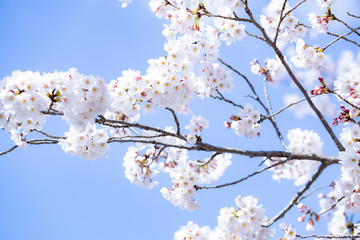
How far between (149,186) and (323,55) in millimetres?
2950

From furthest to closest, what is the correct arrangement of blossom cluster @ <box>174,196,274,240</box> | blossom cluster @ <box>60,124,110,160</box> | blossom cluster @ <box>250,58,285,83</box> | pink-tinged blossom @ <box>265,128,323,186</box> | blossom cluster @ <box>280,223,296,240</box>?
pink-tinged blossom @ <box>265,128,323,186</box>
blossom cluster @ <box>250,58,285,83</box>
blossom cluster @ <box>280,223,296,240</box>
blossom cluster @ <box>174,196,274,240</box>
blossom cluster @ <box>60,124,110,160</box>

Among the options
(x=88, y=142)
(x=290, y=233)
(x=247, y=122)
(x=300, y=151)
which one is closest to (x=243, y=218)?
(x=290, y=233)

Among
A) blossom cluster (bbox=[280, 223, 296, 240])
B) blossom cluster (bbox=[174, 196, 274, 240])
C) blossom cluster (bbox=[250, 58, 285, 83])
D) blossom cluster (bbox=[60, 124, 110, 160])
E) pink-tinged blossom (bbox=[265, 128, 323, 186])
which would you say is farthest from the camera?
pink-tinged blossom (bbox=[265, 128, 323, 186])

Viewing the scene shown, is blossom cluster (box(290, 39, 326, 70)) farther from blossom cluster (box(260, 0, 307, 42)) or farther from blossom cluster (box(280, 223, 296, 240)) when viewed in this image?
blossom cluster (box(280, 223, 296, 240))

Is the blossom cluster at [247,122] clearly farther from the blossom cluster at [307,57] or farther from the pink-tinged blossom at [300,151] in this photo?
the pink-tinged blossom at [300,151]

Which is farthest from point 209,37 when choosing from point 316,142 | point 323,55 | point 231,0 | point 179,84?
point 316,142

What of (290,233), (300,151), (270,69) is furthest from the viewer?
(300,151)

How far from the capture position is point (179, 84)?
321 centimetres

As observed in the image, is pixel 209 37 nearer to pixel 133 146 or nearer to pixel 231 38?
pixel 231 38

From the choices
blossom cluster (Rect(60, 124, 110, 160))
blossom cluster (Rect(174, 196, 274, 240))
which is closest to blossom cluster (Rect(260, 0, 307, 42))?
blossom cluster (Rect(174, 196, 274, 240))

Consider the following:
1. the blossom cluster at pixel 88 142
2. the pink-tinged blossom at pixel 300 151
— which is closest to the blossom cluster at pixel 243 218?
the blossom cluster at pixel 88 142

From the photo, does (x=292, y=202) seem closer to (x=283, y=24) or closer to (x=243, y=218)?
(x=243, y=218)

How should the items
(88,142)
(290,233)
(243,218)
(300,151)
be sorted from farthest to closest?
(300,151) → (290,233) → (243,218) → (88,142)

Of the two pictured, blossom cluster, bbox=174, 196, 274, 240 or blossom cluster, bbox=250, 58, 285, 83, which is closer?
blossom cluster, bbox=174, 196, 274, 240
